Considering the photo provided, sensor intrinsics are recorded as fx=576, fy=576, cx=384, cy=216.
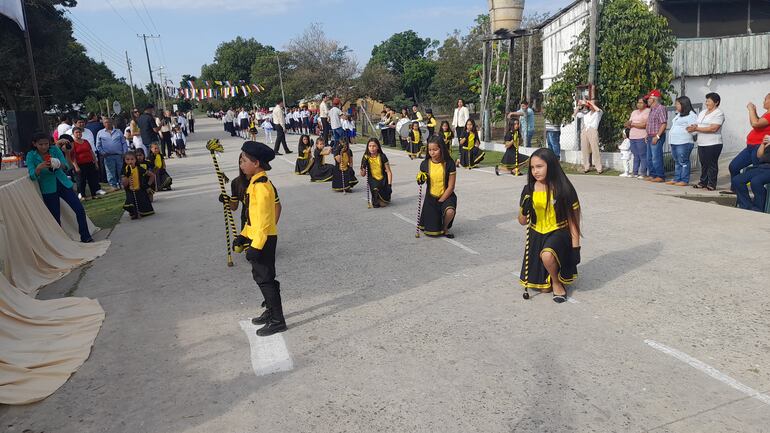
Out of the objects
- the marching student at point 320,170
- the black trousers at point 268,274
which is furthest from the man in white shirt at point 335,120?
the black trousers at point 268,274

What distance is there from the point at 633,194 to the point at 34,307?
10.1 m

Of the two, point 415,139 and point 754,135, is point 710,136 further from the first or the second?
point 415,139

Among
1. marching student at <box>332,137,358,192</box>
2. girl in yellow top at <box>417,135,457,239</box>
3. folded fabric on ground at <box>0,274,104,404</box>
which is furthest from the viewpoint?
marching student at <box>332,137,358,192</box>

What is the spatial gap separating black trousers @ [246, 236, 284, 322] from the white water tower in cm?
1662

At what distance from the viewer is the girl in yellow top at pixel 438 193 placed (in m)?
8.48

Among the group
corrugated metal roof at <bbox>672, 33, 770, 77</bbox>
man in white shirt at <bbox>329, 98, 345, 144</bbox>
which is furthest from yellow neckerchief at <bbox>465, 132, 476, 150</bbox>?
Result: man in white shirt at <bbox>329, 98, 345, 144</bbox>

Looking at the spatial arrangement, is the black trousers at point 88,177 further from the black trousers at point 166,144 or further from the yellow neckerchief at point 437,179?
the black trousers at point 166,144

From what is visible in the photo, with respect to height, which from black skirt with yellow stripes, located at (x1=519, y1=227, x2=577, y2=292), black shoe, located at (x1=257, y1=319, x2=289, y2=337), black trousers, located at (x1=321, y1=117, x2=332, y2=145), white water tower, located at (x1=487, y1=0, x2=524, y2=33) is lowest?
black shoe, located at (x1=257, y1=319, x2=289, y2=337)

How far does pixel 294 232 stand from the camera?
372 inches

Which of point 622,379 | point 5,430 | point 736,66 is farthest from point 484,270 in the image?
point 736,66

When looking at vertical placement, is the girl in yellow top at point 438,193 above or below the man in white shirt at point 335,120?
below

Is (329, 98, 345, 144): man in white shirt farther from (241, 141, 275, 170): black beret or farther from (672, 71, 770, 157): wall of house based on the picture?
(241, 141, 275, 170): black beret

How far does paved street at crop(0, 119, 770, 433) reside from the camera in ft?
12.6

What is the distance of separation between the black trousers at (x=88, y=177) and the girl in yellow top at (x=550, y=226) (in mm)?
11428
